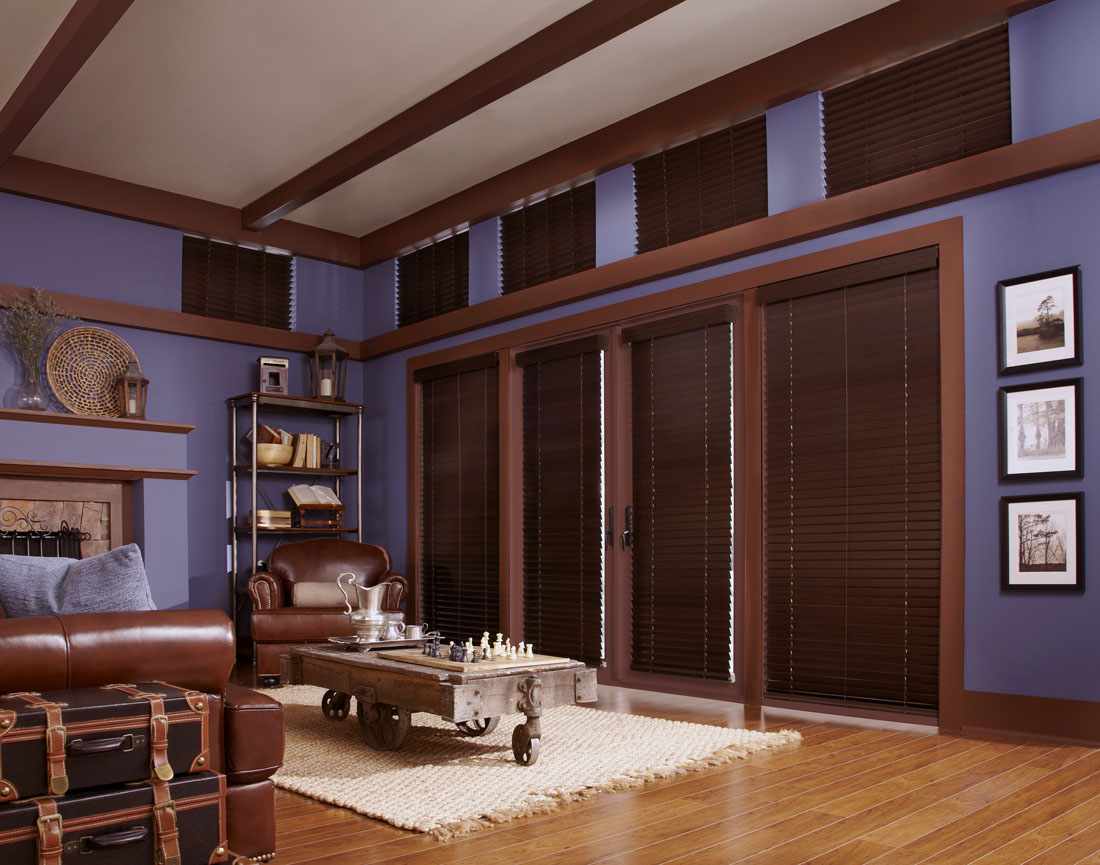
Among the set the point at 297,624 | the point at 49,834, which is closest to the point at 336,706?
the point at 297,624

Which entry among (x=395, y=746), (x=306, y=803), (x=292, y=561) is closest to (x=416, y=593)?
(x=292, y=561)

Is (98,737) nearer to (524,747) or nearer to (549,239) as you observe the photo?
(524,747)

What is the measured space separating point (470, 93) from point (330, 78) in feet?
2.64

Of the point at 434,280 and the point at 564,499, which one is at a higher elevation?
the point at 434,280

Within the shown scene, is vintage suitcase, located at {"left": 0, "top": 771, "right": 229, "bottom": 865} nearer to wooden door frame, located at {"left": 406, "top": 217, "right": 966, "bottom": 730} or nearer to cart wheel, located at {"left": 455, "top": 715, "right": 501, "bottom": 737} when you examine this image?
→ cart wheel, located at {"left": 455, "top": 715, "right": 501, "bottom": 737}

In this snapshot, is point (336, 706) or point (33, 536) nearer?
point (336, 706)

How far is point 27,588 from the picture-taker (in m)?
2.76

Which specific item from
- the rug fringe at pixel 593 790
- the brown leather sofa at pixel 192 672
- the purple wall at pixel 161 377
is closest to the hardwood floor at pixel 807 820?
the rug fringe at pixel 593 790

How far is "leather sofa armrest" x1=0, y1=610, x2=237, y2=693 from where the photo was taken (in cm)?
238

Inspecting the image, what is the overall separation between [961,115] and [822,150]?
73cm

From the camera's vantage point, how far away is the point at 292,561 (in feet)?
21.2

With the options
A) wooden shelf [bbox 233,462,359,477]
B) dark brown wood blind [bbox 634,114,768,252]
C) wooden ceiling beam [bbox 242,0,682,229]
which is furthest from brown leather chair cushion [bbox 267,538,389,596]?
dark brown wood blind [bbox 634,114,768,252]

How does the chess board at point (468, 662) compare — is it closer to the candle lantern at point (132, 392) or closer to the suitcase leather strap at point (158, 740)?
the suitcase leather strap at point (158, 740)

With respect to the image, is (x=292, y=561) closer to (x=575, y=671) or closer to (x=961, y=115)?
(x=575, y=671)
